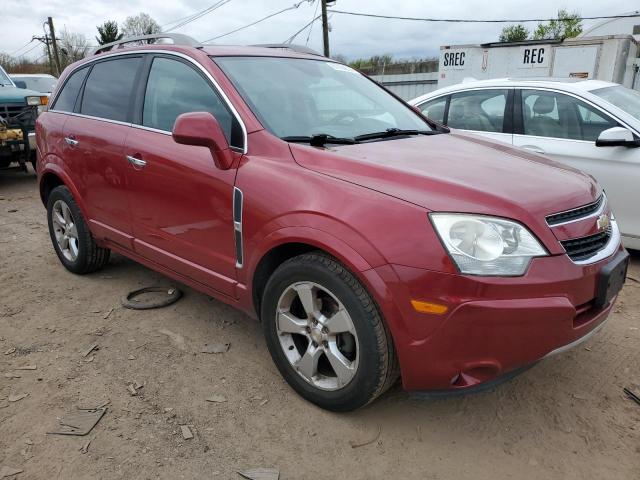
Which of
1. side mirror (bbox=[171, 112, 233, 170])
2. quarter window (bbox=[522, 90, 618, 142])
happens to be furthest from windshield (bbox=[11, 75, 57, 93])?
side mirror (bbox=[171, 112, 233, 170])

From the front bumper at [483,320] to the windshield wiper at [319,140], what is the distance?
2.78 feet

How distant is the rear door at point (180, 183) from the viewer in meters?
2.82

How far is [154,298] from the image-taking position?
3965 mm

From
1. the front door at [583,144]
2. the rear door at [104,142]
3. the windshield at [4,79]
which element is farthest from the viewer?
the windshield at [4,79]

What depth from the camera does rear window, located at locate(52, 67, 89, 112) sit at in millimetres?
4182

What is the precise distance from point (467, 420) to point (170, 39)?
2.99 m

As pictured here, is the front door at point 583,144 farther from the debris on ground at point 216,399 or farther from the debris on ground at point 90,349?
the debris on ground at point 90,349

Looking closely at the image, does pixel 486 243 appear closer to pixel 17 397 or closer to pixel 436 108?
pixel 17 397

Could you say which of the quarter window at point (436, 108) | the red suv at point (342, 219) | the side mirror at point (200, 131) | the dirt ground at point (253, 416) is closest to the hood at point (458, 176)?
the red suv at point (342, 219)

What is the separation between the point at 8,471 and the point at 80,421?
0.36 meters

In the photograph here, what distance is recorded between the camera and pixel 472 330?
6.63ft

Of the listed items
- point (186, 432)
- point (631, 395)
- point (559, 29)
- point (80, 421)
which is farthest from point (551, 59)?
point (559, 29)

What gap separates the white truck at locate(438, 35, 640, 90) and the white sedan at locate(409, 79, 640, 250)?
604 cm

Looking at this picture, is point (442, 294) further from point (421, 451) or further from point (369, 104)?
point (369, 104)
